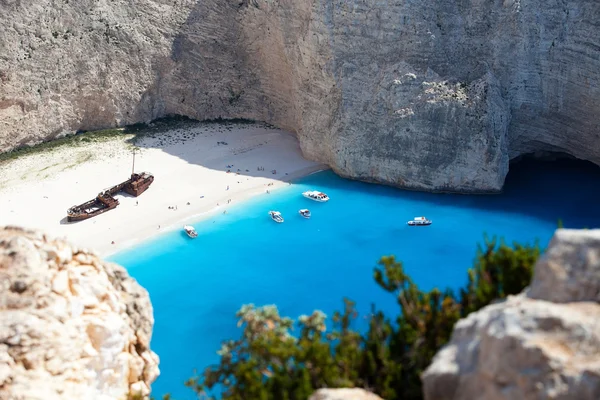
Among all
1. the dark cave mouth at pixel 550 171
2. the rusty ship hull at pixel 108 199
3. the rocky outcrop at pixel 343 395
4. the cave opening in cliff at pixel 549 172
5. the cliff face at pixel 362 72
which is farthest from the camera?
the dark cave mouth at pixel 550 171

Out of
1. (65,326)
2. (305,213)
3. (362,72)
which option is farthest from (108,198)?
(65,326)

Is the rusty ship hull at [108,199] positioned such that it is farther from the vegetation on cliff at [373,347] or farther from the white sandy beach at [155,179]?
the vegetation on cliff at [373,347]

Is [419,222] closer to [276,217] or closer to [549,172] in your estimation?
[276,217]

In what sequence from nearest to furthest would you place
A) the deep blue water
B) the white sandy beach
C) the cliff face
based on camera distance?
1. the deep blue water
2. the white sandy beach
3. the cliff face

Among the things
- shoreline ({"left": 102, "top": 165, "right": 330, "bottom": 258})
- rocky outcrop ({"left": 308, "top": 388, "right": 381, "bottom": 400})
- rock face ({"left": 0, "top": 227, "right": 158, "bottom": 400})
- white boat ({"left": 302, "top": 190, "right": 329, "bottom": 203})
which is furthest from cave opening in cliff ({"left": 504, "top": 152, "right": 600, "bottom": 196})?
rocky outcrop ({"left": 308, "top": 388, "right": 381, "bottom": 400})

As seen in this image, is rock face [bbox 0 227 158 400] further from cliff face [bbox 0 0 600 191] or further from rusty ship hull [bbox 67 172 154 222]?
cliff face [bbox 0 0 600 191]

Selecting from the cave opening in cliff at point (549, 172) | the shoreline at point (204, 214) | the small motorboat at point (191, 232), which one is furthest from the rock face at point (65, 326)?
the cave opening in cliff at point (549, 172)
